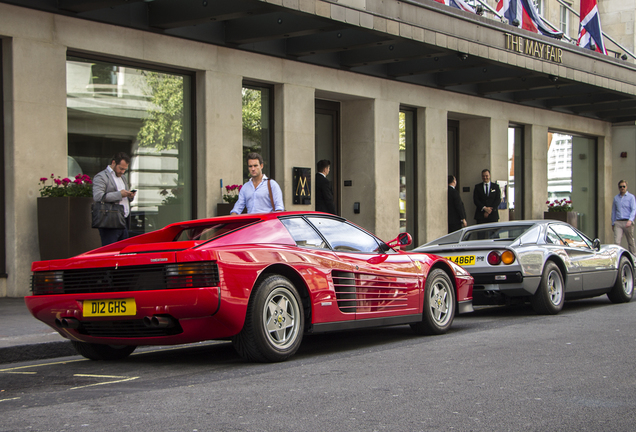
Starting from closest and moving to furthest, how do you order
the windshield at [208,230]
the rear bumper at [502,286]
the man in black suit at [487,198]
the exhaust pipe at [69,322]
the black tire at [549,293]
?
the exhaust pipe at [69,322] < the windshield at [208,230] < the rear bumper at [502,286] < the black tire at [549,293] < the man in black suit at [487,198]

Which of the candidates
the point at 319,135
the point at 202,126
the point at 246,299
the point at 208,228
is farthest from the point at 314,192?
the point at 246,299

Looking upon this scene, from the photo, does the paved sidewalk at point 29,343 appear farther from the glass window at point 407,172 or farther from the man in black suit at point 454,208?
the man in black suit at point 454,208

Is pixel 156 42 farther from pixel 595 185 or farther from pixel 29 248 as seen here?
pixel 595 185

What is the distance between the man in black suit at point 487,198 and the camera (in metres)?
18.2

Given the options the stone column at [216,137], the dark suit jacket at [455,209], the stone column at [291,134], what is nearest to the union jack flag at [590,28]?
Result: the dark suit jacket at [455,209]

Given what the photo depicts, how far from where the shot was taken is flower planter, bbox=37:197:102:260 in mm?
10047

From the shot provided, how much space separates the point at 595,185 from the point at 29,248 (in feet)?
62.7

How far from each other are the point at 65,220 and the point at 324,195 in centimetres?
461

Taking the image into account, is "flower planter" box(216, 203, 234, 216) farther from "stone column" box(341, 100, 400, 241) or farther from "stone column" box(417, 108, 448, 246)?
"stone column" box(417, 108, 448, 246)

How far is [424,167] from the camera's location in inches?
675

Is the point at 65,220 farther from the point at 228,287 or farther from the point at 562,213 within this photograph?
the point at 562,213

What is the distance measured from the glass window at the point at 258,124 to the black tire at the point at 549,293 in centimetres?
607

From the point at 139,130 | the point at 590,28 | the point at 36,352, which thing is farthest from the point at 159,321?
the point at 590,28

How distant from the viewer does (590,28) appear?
2011cm
